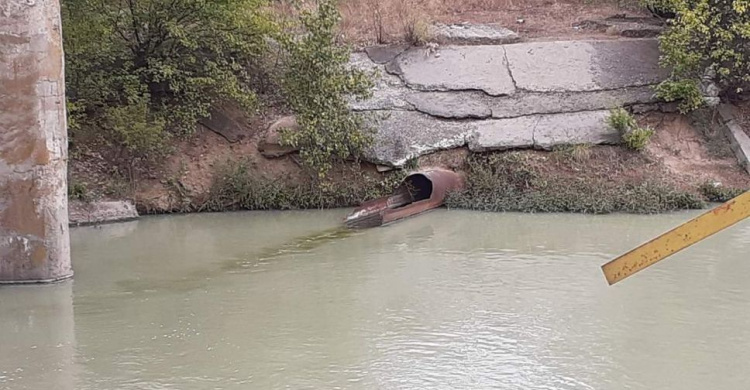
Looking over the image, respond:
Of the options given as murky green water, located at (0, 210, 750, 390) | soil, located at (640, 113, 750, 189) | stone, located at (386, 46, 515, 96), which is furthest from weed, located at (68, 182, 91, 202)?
soil, located at (640, 113, 750, 189)

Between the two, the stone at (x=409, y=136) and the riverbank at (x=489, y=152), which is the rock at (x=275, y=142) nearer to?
the riverbank at (x=489, y=152)

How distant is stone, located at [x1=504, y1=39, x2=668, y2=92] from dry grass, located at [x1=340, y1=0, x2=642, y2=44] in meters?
1.19

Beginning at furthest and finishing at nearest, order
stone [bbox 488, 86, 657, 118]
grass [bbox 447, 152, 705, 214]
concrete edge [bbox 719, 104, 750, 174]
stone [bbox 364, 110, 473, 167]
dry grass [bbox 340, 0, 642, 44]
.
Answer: dry grass [bbox 340, 0, 642, 44]
stone [bbox 488, 86, 657, 118]
concrete edge [bbox 719, 104, 750, 174]
stone [bbox 364, 110, 473, 167]
grass [bbox 447, 152, 705, 214]

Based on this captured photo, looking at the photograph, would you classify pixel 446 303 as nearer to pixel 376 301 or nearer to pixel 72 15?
pixel 376 301

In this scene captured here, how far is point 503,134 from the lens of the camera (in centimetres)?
1255

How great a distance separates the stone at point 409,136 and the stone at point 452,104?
4.8 inches

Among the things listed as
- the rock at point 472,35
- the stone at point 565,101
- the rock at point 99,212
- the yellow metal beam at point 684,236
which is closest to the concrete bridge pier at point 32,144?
the rock at point 99,212

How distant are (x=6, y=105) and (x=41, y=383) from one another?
3196mm

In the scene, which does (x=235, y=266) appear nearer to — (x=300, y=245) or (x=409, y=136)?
(x=300, y=245)

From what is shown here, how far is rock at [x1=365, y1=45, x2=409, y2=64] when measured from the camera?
46.8 ft

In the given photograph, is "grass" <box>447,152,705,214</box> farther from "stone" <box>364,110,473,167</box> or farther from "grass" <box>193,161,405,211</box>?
"grass" <box>193,161,405,211</box>

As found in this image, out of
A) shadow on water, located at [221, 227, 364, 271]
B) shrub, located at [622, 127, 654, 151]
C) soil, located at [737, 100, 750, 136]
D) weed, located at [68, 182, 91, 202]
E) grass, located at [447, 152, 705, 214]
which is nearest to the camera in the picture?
shadow on water, located at [221, 227, 364, 271]

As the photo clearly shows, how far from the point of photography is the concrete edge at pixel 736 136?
12492 millimetres

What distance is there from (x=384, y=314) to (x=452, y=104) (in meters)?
6.59
